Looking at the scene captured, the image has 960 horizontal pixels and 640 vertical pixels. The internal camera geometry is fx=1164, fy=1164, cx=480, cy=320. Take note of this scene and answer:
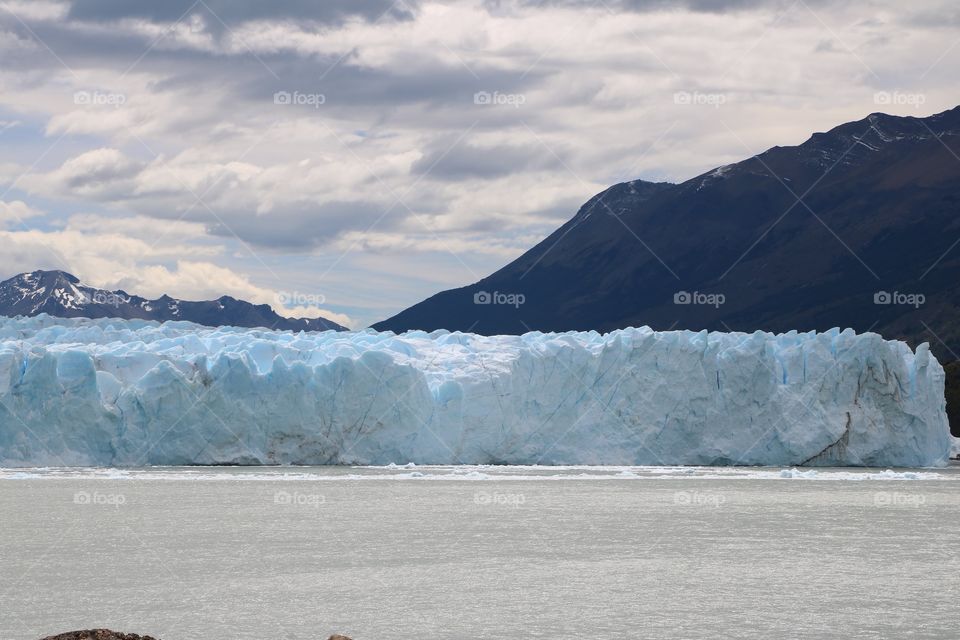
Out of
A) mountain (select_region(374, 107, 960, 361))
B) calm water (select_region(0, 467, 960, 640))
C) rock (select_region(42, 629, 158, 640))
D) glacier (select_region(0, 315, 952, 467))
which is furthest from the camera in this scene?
Result: mountain (select_region(374, 107, 960, 361))

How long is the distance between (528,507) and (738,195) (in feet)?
351

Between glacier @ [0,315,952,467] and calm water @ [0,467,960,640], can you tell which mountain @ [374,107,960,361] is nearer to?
glacier @ [0,315,952,467]

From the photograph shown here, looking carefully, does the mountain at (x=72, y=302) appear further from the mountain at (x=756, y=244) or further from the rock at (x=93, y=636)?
the rock at (x=93, y=636)

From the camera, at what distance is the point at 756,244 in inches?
4628

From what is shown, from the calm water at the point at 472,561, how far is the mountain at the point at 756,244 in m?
80.0

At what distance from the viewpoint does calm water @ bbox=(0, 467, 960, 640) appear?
9.57m

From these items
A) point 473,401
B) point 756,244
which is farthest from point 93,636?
point 756,244

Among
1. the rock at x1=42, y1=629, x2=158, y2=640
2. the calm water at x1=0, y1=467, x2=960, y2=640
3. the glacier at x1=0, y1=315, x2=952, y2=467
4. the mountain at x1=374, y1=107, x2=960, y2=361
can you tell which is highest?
the mountain at x1=374, y1=107, x2=960, y2=361

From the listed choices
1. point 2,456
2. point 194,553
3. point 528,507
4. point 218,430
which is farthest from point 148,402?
point 194,553

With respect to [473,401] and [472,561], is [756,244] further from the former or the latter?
[472,561]

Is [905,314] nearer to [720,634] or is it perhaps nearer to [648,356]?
[648,356]

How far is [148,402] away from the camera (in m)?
27.2

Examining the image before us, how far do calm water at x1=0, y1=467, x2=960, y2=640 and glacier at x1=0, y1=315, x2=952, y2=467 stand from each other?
12.0 feet

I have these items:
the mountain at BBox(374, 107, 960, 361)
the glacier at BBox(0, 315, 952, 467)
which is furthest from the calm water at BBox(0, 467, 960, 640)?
the mountain at BBox(374, 107, 960, 361)
